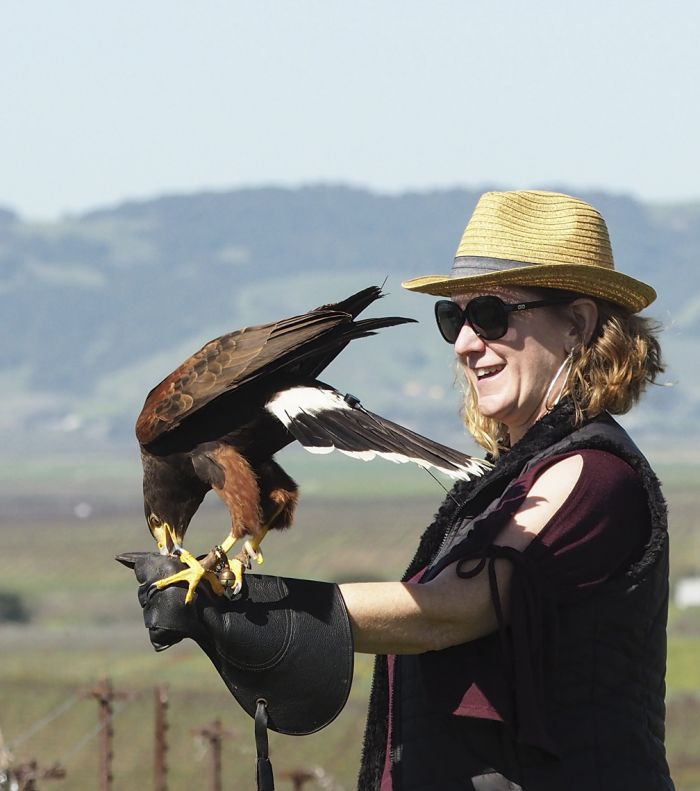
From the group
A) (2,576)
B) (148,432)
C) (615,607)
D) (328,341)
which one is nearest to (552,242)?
(328,341)

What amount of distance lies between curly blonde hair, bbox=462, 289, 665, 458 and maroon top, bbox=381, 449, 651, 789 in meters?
0.27

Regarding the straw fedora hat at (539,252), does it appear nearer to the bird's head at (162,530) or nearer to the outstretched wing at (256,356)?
the outstretched wing at (256,356)

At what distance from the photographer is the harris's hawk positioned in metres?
3.84

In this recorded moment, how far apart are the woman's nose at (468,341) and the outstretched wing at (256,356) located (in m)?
0.16

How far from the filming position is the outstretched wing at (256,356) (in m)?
3.96

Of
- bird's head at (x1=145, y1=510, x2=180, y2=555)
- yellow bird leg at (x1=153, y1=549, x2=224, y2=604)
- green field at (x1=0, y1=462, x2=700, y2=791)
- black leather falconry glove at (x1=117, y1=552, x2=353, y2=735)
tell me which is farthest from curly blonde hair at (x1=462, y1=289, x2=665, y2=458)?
green field at (x1=0, y1=462, x2=700, y2=791)

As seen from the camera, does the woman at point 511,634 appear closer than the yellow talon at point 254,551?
Yes

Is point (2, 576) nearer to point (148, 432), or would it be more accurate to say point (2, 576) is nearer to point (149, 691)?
point (149, 691)

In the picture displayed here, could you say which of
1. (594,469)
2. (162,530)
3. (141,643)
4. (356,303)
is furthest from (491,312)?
(141,643)

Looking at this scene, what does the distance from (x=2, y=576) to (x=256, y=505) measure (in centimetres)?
9000

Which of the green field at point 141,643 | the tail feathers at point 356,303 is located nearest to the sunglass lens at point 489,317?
the tail feathers at point 356,303

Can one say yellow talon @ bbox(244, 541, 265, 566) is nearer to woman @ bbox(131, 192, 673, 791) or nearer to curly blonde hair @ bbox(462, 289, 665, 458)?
woman @ bbox(131, 192, 673, 791)

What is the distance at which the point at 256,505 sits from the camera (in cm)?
389

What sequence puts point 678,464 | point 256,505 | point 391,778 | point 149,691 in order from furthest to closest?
1. point 678,464
2. point 149,691
3. point 256,505
4. point 391,778
